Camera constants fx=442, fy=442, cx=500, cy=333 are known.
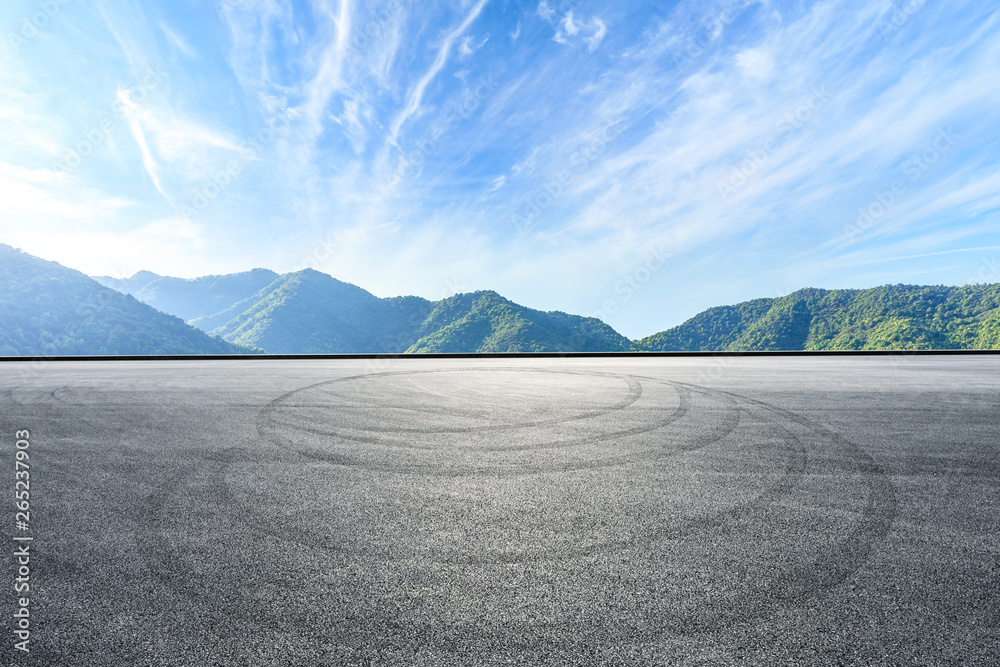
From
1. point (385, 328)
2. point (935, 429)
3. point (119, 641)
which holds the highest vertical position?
point (385, 328)

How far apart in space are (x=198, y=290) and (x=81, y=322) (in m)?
65.1

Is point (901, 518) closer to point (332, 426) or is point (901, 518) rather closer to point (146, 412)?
point (332, 426)

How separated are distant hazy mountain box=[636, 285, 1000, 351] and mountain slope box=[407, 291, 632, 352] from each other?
10129mm

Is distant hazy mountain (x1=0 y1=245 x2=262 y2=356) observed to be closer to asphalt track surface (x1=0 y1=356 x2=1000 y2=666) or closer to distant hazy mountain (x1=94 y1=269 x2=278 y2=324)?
distant hazy mountain (x1=94 y1=269 x2=278 y2=324)

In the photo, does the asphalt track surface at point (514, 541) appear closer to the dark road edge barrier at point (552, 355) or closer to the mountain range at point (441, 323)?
the dark road edge barrier at point (552, 355)

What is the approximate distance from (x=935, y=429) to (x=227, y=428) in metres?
8.91

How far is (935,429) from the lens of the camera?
546cm

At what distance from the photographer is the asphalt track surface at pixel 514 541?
5.90 feet

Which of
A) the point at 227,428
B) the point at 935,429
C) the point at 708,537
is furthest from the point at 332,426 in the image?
the point at 935,429

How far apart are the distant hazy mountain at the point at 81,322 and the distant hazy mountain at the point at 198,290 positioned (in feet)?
133

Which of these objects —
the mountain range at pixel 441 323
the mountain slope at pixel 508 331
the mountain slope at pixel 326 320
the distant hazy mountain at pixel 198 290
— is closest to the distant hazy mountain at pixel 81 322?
the mountain range at pixel 441 323

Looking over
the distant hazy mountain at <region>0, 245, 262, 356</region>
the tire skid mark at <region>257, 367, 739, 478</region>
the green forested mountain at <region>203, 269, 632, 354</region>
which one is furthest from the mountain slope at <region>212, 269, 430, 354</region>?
the tire skid mark at <region>257, 367, 739, 478</region>

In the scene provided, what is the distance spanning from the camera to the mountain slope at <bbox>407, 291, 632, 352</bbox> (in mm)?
53719

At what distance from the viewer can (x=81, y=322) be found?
180 ft
